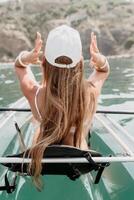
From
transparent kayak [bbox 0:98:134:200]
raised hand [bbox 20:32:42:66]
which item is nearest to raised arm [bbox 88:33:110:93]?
raised hand [bbox 20:32:42:66]

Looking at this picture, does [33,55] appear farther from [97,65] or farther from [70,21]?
[70,21]

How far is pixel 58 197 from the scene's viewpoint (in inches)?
127

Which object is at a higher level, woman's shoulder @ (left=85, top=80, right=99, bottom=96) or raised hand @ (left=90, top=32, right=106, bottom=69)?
raised hand @ (left=90, top=32, right=106, bottom=69)

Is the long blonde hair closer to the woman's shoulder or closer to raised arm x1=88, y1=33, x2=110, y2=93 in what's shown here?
the woman's shoulder

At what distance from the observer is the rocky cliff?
56.9m

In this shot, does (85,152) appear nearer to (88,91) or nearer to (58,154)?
(58,154)

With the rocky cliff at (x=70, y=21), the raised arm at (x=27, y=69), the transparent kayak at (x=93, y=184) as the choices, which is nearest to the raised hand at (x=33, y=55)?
the raised arm at (x=27, y=69)

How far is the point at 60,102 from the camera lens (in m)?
2.44

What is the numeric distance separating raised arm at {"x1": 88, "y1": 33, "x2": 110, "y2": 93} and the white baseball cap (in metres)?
0.17

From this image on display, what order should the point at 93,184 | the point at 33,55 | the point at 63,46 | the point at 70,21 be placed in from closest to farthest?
1. the point at 63,46
2. the point at 33,55
3. the point at 93,184
4. the point at 70,21

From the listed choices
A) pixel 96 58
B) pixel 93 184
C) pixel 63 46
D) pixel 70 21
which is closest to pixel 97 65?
pixel 96 58

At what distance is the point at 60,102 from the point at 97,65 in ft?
1.06

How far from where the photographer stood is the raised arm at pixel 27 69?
8.30ft

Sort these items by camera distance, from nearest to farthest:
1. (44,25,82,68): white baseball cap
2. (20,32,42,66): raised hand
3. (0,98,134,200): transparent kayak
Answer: (44,25,82,68): white baseball cap < (20,32,42,66): raised hand < (0,98,134,200): transparent kayak
